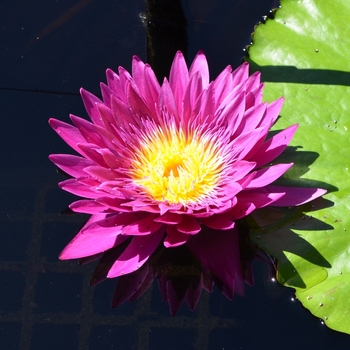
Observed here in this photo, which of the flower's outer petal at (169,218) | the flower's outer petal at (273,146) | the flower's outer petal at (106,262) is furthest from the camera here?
the flower's outer petal at (106,262)

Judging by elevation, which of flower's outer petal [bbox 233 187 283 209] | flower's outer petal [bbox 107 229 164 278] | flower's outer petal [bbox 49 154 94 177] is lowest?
flower's outer petal [bbox 107 229 164 278]

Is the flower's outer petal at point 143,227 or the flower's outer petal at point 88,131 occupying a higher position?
the flower's outer petal at point 88,131

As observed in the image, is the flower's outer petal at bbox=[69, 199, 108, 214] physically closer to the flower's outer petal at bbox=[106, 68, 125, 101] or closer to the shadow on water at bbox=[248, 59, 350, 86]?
the flower's outer petal at bbox=[106, 68, 125, 101]

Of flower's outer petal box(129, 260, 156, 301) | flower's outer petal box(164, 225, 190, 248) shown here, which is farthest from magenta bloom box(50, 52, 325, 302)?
flower's outer petal box(129, 260, 156, 301)

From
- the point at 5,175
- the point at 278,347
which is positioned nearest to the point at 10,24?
the point at 5,175

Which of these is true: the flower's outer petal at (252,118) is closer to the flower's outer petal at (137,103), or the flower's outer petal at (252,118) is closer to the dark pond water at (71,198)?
the flower's outer petal at (137,103)

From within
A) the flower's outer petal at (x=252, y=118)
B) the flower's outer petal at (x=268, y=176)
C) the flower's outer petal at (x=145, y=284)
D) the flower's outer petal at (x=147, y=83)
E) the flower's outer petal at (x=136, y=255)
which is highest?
the flower's outer petal at (x=147, y=83)

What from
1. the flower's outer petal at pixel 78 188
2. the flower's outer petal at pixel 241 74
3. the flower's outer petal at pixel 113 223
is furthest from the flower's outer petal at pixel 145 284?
the flower's outer petal at pixel 241 74

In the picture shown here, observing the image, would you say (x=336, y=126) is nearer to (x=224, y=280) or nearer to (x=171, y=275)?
(x=224, y=280)
